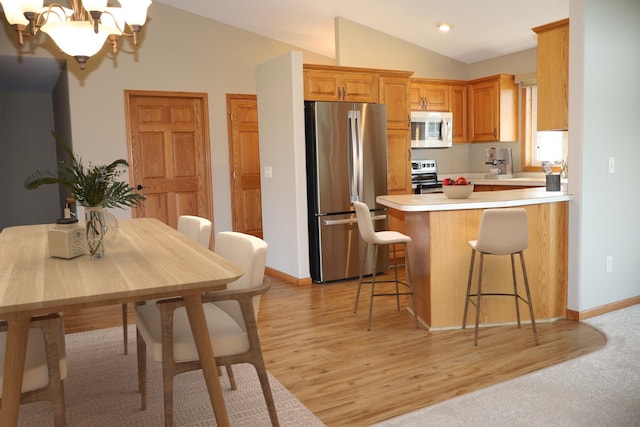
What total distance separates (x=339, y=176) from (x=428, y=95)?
2.20m

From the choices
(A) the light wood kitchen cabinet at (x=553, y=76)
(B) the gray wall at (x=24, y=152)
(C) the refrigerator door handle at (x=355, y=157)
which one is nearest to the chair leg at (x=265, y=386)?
(A) the light wood kitchen cabinet at (x=553, y=76)

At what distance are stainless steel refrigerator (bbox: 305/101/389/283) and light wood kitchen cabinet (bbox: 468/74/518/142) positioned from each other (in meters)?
1.98

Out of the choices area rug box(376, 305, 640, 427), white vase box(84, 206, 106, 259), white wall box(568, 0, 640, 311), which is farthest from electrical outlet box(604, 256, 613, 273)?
white vase box(84, 206, 106, 259)

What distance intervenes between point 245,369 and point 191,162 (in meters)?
3.90

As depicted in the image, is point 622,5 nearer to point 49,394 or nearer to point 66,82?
point 49,394

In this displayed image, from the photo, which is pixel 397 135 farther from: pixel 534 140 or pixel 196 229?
pixel 196 229

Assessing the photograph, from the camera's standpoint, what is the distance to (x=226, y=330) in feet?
6.96

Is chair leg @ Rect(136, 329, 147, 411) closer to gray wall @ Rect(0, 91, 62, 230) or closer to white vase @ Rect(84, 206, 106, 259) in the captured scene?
white vase @ Rect(84, 206, 106, 259)

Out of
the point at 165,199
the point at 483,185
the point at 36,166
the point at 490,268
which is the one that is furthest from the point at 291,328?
the point at 36,166

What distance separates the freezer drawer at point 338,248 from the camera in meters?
5.04

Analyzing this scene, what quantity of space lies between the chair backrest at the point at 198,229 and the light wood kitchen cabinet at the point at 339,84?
2.33m

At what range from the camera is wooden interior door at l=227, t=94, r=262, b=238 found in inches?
257

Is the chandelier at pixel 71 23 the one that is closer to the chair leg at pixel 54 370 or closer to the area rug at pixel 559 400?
the chair leg at pixel 54 370

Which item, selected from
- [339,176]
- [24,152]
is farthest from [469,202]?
[24,152]
